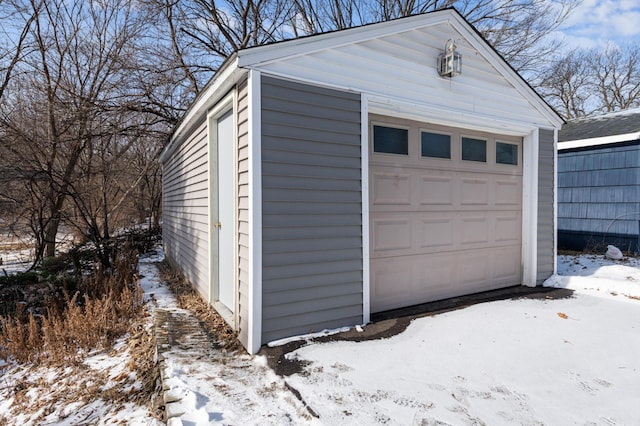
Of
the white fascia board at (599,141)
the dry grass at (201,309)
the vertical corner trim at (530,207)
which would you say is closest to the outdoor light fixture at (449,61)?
the vertical corner trim at (530,207)

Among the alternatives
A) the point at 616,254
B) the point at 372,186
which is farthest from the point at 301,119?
the point at 616,254

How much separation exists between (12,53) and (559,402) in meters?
11.2

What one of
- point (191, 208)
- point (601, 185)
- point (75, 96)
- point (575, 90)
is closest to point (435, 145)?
point (191, 208)

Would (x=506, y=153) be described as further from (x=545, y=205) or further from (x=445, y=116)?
(x=445, y=116)

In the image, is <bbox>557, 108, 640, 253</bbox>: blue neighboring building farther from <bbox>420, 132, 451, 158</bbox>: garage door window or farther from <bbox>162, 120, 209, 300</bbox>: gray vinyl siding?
<bbox>162, 120, 209, 300</bbox>: gray vinyl siding

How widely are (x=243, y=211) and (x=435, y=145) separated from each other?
2444mm

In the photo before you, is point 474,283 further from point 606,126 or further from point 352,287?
point 606,126

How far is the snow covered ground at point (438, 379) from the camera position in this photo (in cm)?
210

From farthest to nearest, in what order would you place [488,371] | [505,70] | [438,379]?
[505,70] < [488,371] < [438,379]

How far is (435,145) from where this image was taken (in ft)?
13.8

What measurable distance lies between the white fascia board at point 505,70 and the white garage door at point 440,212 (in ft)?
1.77

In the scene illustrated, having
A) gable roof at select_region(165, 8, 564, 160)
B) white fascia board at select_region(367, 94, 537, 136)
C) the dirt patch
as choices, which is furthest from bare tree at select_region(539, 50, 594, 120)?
the dirt patch

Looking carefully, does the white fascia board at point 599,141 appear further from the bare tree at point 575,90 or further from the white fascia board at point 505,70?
the bare tree at point 575,90

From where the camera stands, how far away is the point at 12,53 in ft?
26.2
